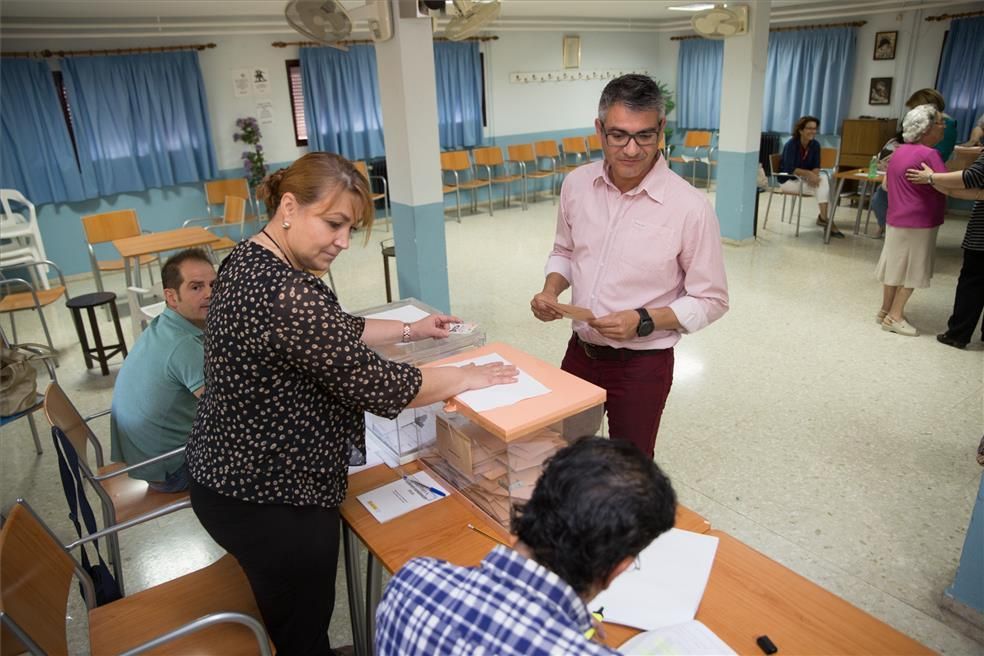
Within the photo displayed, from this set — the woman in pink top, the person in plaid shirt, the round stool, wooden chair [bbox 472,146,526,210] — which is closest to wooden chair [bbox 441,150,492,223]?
wooden chair [bbox 472,146,526,210]

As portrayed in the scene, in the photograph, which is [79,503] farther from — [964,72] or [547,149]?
[964,72]

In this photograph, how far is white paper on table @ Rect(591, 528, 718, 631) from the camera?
1.24 metres

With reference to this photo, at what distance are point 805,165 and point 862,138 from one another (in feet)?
5.33

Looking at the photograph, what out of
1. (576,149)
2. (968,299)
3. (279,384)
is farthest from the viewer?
(576,149)

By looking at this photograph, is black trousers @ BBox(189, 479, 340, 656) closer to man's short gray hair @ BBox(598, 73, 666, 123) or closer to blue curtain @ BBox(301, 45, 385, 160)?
man's short gray hair @ BBox(598, 73, 666, 123)

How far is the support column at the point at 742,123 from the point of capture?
20.2 feet

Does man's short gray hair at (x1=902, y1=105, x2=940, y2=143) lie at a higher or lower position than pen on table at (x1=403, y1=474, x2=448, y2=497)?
higher

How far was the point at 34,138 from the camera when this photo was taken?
20.8 ft

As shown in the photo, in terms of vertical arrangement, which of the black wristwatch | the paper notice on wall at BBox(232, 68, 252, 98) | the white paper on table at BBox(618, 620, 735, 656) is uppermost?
the paper notice on wall at BBox(232, 68, 252, 98)

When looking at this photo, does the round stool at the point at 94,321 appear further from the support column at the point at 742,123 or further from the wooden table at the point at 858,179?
the wooden table at the point at 858,179

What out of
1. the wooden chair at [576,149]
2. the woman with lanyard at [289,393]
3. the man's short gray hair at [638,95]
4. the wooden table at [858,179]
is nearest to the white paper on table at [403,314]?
the woman with lanyard at [289,393]

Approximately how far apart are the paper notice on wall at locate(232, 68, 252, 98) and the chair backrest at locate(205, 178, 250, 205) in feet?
3.54

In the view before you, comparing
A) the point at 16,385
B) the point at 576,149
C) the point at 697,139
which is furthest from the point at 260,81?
the point at 697,139

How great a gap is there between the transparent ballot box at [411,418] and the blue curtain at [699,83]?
917 centimetres
